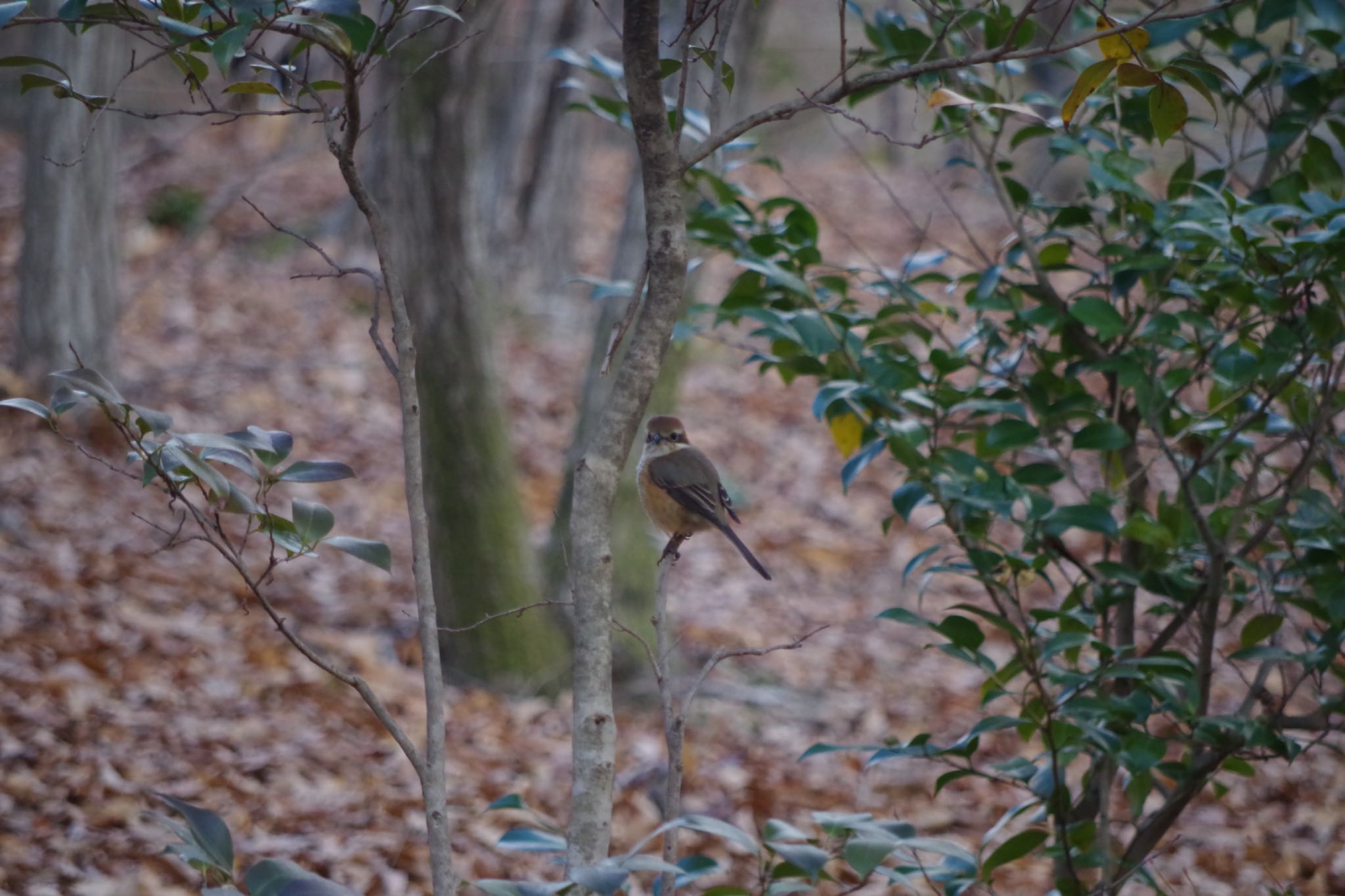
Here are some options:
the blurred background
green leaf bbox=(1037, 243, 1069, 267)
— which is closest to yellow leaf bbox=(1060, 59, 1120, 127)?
the blurred background

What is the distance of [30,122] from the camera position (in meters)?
5.41

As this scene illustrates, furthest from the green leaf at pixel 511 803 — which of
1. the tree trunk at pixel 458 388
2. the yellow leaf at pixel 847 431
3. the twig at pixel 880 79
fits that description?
the tree trunk at pixel 458 388

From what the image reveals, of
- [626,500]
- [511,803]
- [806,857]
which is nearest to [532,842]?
[511,803]

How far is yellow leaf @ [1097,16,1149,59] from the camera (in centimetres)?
148

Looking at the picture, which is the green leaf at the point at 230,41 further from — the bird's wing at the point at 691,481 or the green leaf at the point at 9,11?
the bird's wing at the point at 691,481

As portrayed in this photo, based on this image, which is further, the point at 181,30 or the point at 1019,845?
the point at 1019,845

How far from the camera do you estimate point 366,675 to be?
14.2ft

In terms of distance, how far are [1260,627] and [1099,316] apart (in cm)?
67

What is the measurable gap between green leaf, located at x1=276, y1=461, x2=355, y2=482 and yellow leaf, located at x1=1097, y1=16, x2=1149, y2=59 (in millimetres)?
1174

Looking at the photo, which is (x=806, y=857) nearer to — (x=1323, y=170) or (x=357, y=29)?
(x=357, y=29)

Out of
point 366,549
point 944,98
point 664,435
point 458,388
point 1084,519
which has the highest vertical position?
point 458,388

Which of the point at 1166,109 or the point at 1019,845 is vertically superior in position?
the point at 1166,109

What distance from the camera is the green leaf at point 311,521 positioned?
1.49m

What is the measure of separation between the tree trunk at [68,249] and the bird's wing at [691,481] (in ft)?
14.3
